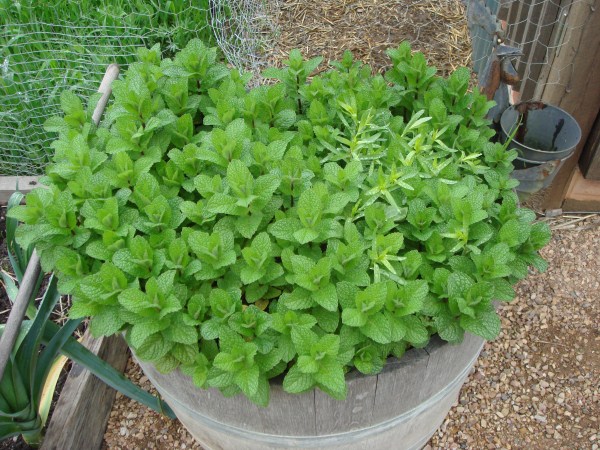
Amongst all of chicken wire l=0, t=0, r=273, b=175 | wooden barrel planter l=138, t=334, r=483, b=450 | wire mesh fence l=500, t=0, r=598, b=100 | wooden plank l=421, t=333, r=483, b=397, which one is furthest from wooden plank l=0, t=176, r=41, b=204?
wire mesh fence l=500, t=0, r=598, b=100

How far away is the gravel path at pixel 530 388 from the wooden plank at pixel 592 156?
43 cm

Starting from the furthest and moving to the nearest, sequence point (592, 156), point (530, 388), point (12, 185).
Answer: point (12, 185), point (592, 156), point (530, 388)

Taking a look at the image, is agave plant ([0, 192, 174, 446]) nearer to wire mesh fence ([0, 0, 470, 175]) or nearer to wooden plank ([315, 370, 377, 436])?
wooden plank ([315, 370, 377, 436])

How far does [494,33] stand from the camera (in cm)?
212

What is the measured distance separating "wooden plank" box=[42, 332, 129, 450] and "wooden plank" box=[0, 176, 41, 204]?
0.82 metres

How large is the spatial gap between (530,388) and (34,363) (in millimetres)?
1769

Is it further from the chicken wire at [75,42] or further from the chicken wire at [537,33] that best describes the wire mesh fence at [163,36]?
the chicken wire at [537,33]

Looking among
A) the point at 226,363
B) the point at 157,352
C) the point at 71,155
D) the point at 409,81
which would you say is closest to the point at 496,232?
the point at 409,81

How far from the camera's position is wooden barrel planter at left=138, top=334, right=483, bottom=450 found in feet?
4.49

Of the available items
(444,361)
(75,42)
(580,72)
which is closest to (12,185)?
(75,42)

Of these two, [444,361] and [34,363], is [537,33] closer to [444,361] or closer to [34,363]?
[444,361]

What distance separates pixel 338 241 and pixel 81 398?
1.23 meters

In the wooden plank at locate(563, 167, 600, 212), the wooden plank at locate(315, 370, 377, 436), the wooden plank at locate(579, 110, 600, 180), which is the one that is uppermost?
the wooden plank at locate(315, 370, 377, 436)

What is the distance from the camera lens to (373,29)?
348 cm
